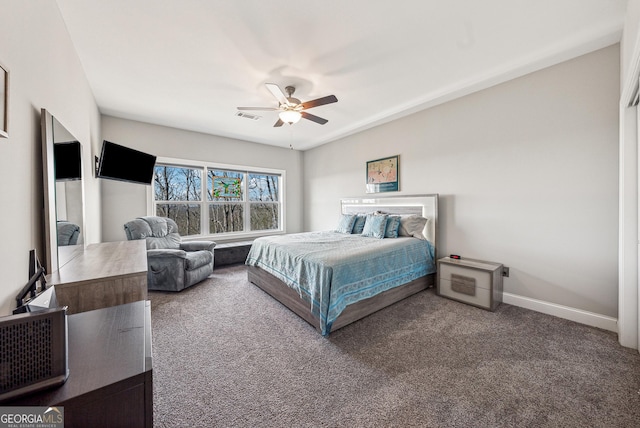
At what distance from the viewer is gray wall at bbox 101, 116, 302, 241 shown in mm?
4266

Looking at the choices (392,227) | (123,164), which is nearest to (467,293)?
(392,227)

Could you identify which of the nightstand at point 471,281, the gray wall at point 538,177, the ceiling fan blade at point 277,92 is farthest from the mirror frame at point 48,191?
the gray wall at point 538,177

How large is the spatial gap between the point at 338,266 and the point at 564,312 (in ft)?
8.41

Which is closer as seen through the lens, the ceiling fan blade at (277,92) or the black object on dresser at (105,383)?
A: the black object on dresser at (105,383)

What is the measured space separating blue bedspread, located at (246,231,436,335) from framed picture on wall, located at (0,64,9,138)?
2.15 meters

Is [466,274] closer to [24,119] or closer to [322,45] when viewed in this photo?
[322,45]

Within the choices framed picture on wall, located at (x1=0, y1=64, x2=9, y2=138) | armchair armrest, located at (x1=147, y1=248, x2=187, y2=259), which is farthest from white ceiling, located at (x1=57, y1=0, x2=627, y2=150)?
armchair armrest, located at (x1=147, y1=248, x2=187, y2=259)

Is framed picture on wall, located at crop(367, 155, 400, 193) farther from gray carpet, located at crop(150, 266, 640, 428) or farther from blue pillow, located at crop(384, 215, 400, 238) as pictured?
gray carpet, located at crop(150, 266, 640, 428)

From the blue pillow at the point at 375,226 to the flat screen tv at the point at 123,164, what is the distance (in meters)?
3.47

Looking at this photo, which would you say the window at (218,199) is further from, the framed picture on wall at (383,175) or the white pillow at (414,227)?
the white pillow at (414,227)

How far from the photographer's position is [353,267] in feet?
8.61

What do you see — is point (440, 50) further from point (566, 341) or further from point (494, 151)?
point (566, 341)

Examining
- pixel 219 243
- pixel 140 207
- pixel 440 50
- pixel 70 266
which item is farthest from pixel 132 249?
pixel 440 50

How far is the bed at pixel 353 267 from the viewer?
248 cm
